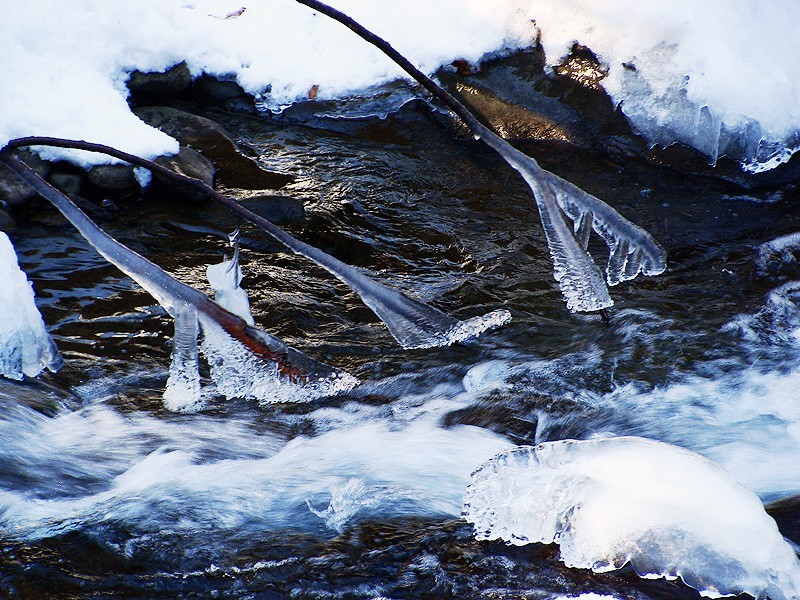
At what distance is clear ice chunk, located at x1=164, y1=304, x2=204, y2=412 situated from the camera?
2961mm

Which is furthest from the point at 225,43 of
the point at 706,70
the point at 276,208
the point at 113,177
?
the point at 706,70

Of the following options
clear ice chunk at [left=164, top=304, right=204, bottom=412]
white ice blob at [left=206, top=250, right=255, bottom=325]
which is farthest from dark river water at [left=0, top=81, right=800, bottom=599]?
white ice blob at [left=206, top=250, right=255, bottom=325]

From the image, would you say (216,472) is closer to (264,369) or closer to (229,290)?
(264,369)

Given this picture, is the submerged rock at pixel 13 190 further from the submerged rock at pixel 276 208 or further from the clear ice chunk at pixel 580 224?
the clear ice chunk at pixel 580 224

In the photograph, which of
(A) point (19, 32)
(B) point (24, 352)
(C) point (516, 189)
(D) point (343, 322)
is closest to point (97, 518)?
(B) point (24, 352)

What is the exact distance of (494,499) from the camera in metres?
2.70

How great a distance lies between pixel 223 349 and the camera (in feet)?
9.84

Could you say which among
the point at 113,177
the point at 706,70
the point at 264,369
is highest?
the point at 706,70

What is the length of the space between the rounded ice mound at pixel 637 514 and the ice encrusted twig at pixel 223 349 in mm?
708

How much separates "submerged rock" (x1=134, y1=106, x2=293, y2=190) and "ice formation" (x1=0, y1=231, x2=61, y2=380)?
2041mm

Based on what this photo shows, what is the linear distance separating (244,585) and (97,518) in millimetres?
694

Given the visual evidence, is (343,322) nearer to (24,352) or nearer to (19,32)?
(24,352)

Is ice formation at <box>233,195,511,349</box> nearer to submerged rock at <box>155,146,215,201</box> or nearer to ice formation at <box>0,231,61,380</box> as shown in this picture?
ice formation at <box>0,231,61,380</box>

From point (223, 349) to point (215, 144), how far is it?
309cm
